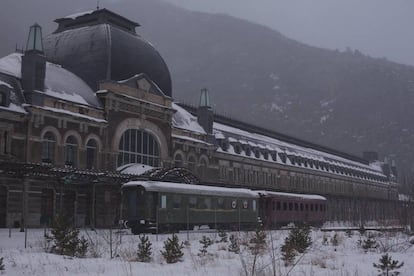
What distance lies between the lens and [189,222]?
120ft


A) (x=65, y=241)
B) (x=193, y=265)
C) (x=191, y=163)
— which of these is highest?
(x=191, y=163)

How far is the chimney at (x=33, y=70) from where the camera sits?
39562 millimetres

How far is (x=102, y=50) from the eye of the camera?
47.0 metres

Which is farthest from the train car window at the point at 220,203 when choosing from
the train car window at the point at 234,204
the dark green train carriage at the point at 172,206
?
the train car window at the point at 234,204

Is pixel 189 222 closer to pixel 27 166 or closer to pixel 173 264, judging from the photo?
pixel 27 166

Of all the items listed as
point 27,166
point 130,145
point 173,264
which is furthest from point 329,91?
point 173,264

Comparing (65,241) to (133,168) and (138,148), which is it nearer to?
(133,168)

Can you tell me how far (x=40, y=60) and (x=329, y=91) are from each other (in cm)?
16761

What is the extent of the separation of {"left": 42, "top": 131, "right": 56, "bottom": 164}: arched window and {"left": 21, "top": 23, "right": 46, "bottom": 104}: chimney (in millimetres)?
2543

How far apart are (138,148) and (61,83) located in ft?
27.8

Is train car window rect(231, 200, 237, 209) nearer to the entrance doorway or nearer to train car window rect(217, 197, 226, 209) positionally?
train car window rect(217, 197, 226, 209)

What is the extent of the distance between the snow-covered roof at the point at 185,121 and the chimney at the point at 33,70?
53.8 ft

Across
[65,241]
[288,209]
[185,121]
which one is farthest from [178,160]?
[65,241]

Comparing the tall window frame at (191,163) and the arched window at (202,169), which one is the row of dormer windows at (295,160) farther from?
the tall window frame at (191,163)
